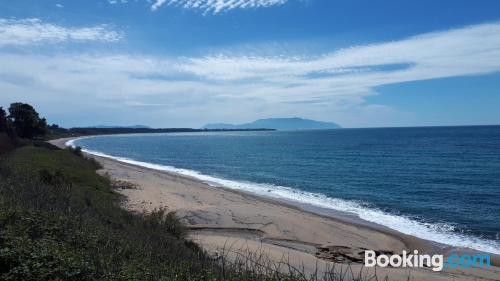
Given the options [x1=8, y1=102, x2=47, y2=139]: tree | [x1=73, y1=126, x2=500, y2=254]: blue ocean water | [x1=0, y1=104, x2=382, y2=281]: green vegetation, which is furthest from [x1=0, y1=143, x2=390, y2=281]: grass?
[x1=8, y1=102, x2=47, y2=139]: tree

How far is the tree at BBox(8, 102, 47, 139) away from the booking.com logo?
231 feet

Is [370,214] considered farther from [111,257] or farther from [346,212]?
[111,257]

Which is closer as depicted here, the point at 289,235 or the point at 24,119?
the point at 289,235

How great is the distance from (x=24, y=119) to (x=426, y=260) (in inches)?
2885

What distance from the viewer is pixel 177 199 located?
2708 cm

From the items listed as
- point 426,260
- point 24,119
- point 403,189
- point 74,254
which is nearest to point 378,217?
point 426,260

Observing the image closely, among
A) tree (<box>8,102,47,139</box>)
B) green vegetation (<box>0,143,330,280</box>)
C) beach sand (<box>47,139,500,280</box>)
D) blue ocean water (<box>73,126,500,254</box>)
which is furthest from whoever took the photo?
tree (<box>8,102,47,139</box>)

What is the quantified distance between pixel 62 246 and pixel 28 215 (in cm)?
158

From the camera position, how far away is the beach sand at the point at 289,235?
14266 mm

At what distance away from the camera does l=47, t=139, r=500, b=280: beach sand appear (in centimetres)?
1427

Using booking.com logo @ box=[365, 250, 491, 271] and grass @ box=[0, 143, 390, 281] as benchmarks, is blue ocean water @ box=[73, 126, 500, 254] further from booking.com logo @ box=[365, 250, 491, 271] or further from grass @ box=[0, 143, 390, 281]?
grass @ box=[0, 143, 390, 281]

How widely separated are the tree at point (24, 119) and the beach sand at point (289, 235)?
2135 inches

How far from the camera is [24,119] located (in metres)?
73.0

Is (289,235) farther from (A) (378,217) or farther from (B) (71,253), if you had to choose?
(B) (71,253)
